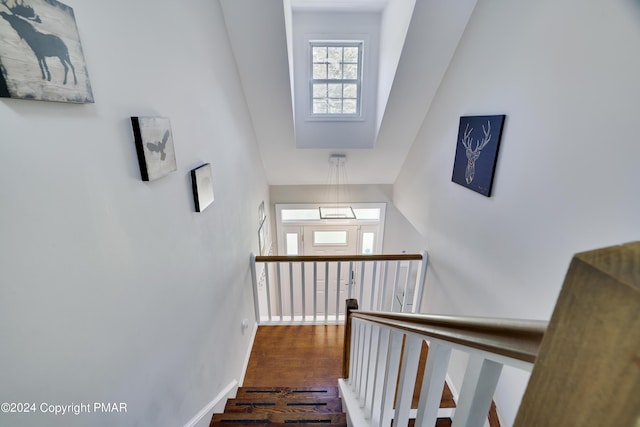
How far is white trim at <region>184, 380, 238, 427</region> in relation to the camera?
1.56 metres

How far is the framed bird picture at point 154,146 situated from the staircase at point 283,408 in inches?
60.9

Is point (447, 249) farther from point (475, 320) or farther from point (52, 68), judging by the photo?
point (52, 68)

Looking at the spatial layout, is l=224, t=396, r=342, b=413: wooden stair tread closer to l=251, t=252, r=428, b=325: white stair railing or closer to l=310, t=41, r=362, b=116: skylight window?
l=251, t=252, r=428, b=325: white stair railing

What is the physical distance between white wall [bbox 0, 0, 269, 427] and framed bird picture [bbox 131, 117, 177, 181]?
35 millimetres

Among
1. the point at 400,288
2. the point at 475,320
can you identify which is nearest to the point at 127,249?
the point at 475,320

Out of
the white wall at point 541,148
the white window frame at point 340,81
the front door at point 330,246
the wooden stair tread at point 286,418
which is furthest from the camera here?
the front door at point 330,246

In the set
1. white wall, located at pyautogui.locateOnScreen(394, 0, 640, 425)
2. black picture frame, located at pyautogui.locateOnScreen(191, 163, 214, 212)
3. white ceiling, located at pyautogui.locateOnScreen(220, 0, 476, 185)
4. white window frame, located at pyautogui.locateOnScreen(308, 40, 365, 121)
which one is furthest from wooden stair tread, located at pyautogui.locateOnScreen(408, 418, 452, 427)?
white window frame, located at pyautogui.locateOnScreen(308, 40, 365, 121)

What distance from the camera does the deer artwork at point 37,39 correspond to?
2.02 feet

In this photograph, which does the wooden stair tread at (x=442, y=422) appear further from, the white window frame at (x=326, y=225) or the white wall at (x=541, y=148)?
the white window frame at (x=326, y=225)

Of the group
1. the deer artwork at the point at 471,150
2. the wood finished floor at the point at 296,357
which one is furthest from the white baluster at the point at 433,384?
the wood finished floor at the point at 296,357

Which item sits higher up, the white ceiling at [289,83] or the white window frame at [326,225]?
the white ceiling at [289,83]

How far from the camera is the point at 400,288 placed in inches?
187

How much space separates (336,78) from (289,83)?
3.20 feet

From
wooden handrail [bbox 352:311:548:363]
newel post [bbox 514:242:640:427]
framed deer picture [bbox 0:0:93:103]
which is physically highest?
framed deer picture [bbox 0:0:93:103]
